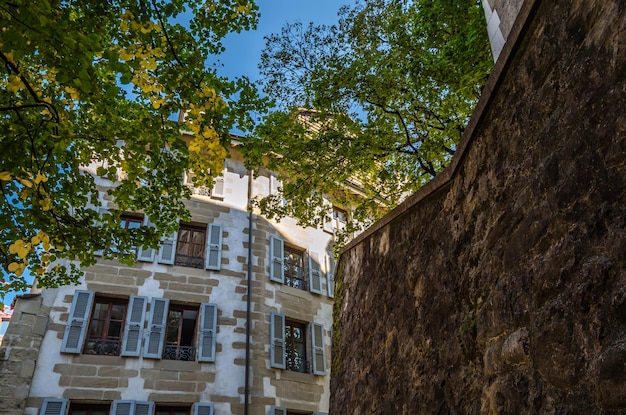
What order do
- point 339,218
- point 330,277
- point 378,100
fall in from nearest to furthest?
point 378,100, point 330,277, point 339,218

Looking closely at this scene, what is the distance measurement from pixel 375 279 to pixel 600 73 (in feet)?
10.4

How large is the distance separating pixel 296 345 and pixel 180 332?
132 inches

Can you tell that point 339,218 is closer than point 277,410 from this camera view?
No

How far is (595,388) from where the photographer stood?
1893mm

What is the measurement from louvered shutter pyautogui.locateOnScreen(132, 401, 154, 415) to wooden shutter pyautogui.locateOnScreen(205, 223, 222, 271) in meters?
3.84

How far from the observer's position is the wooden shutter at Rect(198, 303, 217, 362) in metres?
12.0

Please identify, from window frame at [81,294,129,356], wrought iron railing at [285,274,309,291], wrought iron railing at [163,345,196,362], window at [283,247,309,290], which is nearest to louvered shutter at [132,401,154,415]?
wrought iron railing at [163,345,196,362]

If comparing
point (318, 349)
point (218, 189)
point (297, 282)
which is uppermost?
point (218, 189)

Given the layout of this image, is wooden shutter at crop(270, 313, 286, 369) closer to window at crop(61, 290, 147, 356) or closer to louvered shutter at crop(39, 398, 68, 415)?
window at crop(61, 290, 147, 356)

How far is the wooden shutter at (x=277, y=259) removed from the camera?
1423 cm

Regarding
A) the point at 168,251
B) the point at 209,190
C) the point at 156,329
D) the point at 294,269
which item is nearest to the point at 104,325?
the point at 156,329

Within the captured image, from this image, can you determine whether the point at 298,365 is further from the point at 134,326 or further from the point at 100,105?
the point at 100,105

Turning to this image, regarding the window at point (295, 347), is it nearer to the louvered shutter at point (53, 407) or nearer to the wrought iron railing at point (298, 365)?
the wrought iron railing at point (298, 365)

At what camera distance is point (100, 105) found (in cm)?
599
